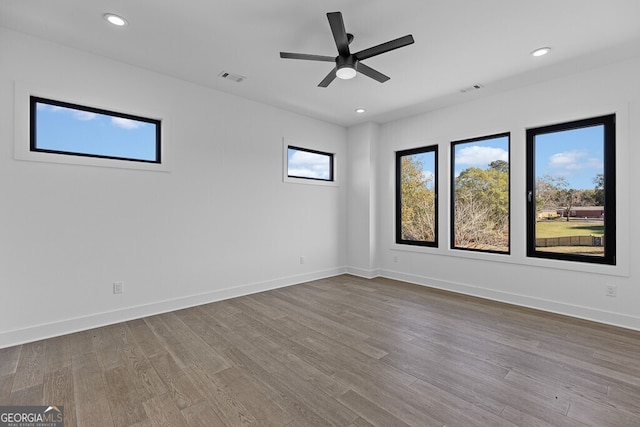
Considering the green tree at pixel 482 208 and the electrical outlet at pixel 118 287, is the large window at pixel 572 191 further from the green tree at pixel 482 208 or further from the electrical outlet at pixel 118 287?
the electrical outlet at pixel 118 287

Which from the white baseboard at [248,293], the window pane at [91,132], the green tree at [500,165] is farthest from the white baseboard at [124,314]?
the green tree at [500,165]

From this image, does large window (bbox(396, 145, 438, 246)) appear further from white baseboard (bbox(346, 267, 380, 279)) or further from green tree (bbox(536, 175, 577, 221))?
green tree (bbox(536, 175, 577, 221))

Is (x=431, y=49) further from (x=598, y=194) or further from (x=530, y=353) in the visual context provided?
(x=530, y=353)

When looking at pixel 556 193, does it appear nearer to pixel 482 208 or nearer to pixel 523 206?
pixel 523 206

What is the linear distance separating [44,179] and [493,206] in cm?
522

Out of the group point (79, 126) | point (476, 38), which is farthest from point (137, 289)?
A: point (476, 38)

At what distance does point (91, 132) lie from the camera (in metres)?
3.07

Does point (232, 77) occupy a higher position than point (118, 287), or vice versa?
point (232, 77)

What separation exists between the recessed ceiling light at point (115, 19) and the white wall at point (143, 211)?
2.47 ft

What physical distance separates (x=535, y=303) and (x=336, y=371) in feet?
9.53

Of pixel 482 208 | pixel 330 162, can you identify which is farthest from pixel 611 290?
pixel 330 162

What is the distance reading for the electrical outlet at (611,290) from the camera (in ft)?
10.3

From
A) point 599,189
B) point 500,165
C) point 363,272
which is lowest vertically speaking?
point 363,272

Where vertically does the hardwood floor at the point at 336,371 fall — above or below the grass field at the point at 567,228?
below
